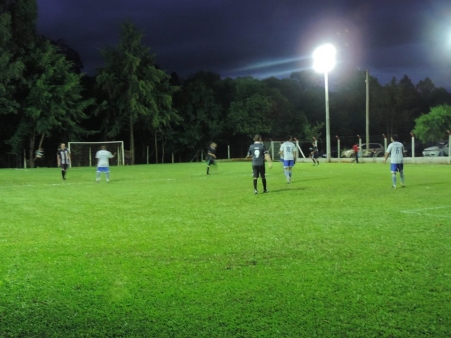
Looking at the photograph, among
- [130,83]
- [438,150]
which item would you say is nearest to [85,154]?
[130,83]

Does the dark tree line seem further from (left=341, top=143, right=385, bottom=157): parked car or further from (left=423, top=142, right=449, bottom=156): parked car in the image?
(left=423, top=142, right=449, bottom=156): parked car

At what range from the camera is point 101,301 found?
16.4 ft

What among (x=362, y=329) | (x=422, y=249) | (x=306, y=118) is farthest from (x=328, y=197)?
(x=306, y=118)

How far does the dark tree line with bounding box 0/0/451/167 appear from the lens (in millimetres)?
47344

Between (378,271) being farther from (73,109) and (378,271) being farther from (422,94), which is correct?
(422,94)

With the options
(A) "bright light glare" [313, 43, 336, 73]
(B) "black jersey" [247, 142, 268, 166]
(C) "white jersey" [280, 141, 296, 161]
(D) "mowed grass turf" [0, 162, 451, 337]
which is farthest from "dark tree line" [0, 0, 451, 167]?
(D) "mowed grass turf" [0, 162, 451, 337]

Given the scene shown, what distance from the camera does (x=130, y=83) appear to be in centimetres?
5422

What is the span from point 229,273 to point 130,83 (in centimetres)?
5083

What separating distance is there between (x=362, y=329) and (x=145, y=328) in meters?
1.98

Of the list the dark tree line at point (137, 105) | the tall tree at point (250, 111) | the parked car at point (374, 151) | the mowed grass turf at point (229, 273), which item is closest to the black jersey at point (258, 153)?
the mowed grass turf at point (229, 273)

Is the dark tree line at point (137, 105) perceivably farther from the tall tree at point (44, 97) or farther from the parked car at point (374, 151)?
the parked car at point (374, 151)

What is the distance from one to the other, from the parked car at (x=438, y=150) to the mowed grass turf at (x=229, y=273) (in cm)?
3020

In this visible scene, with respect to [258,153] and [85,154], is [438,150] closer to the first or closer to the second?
[258,153]

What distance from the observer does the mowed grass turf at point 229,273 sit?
14.3 ft
